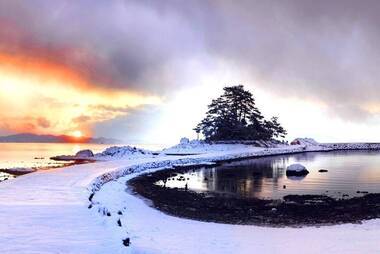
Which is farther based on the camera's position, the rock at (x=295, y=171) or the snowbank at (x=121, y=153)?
the snowbank at (x=121, y=153)

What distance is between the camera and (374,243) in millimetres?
17609

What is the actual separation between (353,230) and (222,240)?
658 centimetres

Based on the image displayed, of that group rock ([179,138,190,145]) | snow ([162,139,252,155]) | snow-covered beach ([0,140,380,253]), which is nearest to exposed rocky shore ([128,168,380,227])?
snow-covered beach ([0,140,380,253])

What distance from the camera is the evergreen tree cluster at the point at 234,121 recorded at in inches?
3831

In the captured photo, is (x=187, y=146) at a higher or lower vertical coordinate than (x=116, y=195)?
higher

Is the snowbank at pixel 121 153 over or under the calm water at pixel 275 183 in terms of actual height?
over

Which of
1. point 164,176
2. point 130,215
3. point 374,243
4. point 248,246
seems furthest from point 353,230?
point 164,176

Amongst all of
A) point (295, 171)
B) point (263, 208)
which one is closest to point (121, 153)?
point (295, 171)

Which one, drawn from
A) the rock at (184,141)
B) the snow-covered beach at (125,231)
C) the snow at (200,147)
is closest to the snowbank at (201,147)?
the snow at (200,147)

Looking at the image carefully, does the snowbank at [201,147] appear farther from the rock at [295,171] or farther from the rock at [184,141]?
the rock at [295,171]

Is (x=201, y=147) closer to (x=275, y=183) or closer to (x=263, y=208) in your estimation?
(x=275, y=183)

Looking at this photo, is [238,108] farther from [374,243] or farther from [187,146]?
[374,243]

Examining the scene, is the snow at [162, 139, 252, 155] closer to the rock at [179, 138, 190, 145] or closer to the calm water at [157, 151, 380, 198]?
the rock at [179, 138, 190, 145]

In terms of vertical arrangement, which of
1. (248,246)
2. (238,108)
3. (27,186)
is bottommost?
(248,246)
